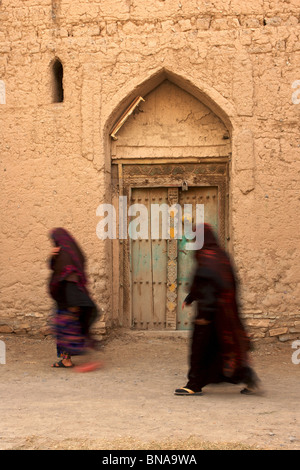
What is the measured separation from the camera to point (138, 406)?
13.5 feet

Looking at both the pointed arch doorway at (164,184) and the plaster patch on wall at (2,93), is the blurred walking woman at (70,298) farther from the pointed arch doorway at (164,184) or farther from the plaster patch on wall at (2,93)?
the plaster patch on wall at (2,93)

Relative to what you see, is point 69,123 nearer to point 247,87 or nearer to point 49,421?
point 247,87

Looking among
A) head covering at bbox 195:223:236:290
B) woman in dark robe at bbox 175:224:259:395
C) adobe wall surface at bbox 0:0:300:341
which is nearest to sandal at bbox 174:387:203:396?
woman in dark robe at bbox 175:224:259:395

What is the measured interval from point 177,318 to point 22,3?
4433 millimetres

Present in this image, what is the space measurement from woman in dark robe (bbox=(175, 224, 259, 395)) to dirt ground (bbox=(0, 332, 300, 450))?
161mm

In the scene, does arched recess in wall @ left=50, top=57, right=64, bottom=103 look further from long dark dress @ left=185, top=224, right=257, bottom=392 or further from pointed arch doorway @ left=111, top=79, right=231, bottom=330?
long dark dress @ left=185, top=224, right=257, bottom=392

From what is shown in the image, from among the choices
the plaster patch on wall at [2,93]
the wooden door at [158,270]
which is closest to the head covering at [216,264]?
the wooden door at [158,270]

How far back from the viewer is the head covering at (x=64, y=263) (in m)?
5.17

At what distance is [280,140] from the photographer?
6395 millimetres

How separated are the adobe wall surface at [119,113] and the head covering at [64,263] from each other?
130cm

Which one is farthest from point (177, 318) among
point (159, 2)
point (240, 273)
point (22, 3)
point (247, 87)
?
point (22, 3)

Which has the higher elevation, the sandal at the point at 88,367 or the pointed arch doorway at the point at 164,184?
the pointed arch doorway at the point at 164,184

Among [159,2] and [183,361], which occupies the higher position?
[159,2]

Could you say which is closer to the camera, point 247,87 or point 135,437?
point 135,437
